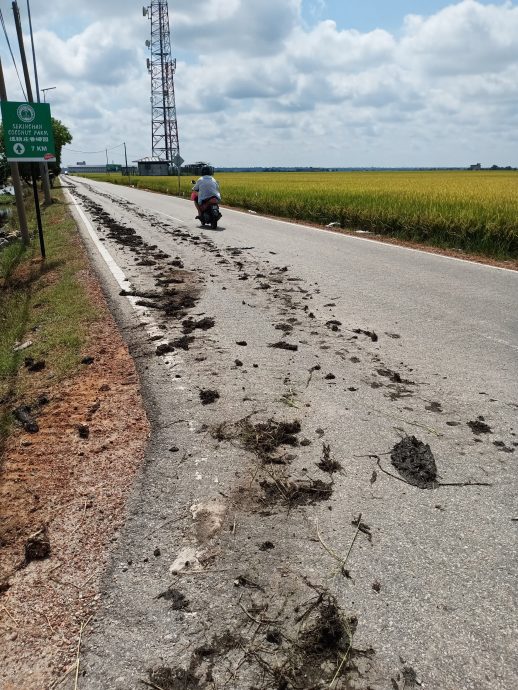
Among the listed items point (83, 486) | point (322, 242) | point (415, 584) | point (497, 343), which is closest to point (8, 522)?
point (83, 486)

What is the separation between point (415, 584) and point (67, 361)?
3.65m

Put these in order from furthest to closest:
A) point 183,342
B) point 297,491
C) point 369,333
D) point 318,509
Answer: point 369,333
point 183,342
point 297,491
point 318,509

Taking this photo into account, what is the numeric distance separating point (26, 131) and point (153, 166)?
104 m

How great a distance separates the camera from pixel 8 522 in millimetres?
2623

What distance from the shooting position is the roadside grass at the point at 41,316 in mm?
4469

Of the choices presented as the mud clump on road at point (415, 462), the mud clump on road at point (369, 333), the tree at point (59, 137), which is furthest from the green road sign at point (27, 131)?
the tree at point (59, 137)

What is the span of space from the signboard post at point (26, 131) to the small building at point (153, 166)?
98773 millimetres

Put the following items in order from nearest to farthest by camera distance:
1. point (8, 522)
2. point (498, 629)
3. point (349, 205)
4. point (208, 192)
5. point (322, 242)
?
point (498, 629) < point (8, 522) < point (322, 242) < point (208, 192) < point (349, 205)

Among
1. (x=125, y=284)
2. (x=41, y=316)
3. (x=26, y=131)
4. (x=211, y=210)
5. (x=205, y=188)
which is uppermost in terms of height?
(x=26, y=131)

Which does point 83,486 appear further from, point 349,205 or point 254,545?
point 349,205

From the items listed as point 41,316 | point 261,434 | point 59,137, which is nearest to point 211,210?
point 41,316

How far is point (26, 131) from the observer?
909 centimetres

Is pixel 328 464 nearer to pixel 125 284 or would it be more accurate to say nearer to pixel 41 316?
pixel 41 316

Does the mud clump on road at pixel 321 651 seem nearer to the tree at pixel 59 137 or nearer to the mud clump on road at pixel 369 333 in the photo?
the mud clump on road at pixel 369 333
